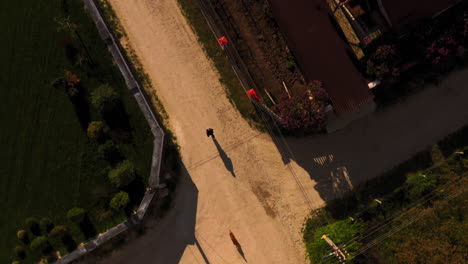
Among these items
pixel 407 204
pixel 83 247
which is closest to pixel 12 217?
pixel 83 247

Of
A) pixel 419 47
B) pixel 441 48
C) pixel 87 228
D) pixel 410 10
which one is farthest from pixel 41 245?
pixel 441 48

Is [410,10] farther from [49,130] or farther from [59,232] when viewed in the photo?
[59,232]

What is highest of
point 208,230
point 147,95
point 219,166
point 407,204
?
point 147,95

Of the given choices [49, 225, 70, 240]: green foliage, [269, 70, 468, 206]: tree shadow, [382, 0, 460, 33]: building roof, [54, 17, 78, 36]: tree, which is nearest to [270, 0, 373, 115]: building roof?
[269, 70, 468, 206]: tree shadow

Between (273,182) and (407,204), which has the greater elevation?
(273,182)

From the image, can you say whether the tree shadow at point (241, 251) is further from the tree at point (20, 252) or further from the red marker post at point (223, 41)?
the tree at point (20, 252)

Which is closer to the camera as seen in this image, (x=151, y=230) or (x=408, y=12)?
(x=408, y=12)

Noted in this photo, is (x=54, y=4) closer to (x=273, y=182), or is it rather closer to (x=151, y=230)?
(x=151, y=230)
